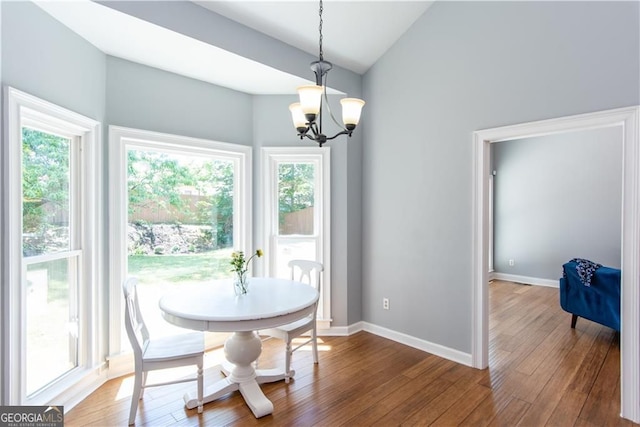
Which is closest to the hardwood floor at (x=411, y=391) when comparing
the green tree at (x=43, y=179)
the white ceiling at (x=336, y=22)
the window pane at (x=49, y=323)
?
the window pane at (x=49, y=323)

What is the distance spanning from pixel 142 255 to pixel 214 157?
118 centimetres

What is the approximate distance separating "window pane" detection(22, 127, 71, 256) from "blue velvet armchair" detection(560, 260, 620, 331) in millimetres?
5009

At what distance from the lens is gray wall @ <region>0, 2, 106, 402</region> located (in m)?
1.79

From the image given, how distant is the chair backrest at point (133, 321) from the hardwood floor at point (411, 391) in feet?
1.48

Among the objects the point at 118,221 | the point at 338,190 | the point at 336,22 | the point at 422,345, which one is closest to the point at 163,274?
the point at 118,221

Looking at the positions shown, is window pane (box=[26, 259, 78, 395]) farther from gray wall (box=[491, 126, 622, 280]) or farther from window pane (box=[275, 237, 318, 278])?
gray wall (box=[491, 126, 622, 280])

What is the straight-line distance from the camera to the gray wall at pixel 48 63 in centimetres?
179

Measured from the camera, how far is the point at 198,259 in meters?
3.30

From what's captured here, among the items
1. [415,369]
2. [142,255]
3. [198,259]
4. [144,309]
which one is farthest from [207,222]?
[415,369]

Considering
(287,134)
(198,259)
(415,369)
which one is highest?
(287,134)

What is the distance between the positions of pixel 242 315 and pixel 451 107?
2576mm

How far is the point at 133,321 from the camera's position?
88.8 inches

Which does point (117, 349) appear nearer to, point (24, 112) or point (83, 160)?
point (83, 160)

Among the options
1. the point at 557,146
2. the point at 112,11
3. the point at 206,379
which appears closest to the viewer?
the point at 112,11
